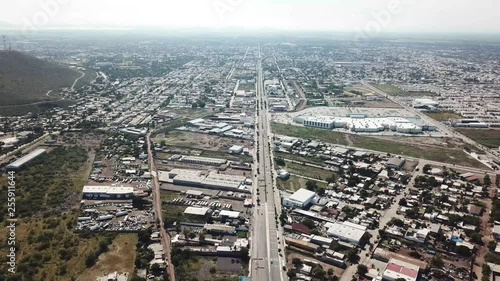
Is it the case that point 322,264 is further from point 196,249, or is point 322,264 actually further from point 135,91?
point 135,91

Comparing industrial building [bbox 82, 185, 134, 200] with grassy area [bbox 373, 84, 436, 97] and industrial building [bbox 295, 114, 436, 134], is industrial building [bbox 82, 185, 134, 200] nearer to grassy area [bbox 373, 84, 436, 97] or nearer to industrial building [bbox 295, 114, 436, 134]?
industrial building [bbox 295, 114, 436, 134]

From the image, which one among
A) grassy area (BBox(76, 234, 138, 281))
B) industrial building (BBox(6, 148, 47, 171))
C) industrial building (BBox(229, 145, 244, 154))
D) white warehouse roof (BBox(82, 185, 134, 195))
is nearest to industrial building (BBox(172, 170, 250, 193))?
white warehouse roof (BBox(82, 185, 134, 195))

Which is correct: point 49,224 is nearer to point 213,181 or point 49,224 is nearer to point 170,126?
point 213,181

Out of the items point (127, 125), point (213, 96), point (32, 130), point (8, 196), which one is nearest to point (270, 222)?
point (8, 196)

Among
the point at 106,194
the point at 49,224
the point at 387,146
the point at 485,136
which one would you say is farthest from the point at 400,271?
the point at 485,136

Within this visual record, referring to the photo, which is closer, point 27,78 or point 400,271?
point 400,271

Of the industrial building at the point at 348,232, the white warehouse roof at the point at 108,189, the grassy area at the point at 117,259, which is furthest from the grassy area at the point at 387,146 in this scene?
the grassy area at the point at 117,259
